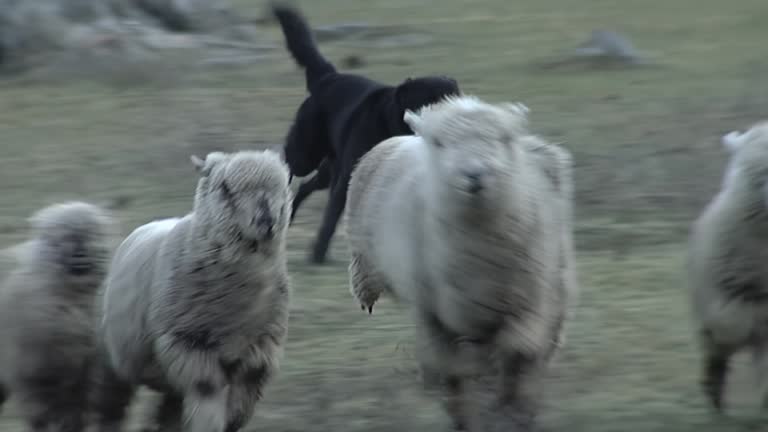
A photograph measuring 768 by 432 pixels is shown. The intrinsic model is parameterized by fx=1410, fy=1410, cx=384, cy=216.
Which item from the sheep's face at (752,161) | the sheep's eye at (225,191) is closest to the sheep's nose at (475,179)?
the sheep's eye at (225,191)

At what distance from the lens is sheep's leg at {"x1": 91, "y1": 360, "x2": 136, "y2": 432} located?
5.06m

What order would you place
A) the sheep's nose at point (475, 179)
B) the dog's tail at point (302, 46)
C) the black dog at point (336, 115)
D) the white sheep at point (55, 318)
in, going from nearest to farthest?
the sheep's nose at point (475, 179) < the white sheep at point (55, 318) < the black dog at point (336, 115) < the dog's tail at point (302, 46)

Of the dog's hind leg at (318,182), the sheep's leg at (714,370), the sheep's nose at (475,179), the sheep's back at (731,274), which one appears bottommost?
the dog's hind leg at (318,182)

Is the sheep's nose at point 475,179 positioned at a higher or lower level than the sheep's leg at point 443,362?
higher

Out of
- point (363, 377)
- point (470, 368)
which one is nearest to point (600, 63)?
point (363, 377)

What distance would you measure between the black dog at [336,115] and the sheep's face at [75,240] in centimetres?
254

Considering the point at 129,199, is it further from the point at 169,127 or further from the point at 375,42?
the point at 375,42

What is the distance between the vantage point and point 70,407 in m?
4.89

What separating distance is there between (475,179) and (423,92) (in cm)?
285

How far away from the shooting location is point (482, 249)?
15.1 feet

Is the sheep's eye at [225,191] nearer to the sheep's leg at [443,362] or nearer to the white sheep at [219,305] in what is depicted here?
the white sheep at [219,305]

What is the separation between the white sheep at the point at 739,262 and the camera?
5.02m

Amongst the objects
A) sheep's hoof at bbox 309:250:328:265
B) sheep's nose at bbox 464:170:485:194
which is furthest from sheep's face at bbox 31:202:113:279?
sheep's hoof at bbox 309:250:328:265

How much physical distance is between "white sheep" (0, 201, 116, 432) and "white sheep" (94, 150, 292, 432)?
0.14 metres
